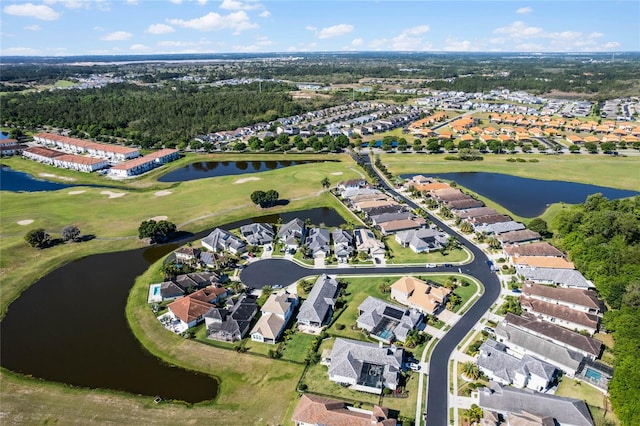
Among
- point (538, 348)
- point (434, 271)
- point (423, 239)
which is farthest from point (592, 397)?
point (423, 239)

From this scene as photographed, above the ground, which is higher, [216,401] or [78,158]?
[78,158]

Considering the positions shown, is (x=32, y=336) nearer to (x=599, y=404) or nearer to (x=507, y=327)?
(x=507, y=327)

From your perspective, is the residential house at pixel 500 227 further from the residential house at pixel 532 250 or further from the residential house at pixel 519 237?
the residential house at pixel 532 250

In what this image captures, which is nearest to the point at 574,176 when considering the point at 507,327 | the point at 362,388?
the point at 507,327

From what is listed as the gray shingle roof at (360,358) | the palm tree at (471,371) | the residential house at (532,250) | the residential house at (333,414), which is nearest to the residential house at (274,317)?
the gray shingle roof at (360,358)

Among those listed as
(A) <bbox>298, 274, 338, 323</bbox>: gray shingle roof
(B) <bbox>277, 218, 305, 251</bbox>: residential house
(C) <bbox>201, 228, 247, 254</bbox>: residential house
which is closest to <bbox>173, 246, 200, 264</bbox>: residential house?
(C) <bbox>201, 228, 247, 254</bbox>: residential house
